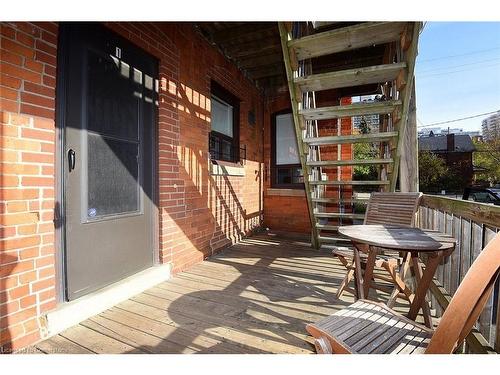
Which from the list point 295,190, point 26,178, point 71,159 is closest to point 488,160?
point 295,190

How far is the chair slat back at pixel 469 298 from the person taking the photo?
28.7 inches

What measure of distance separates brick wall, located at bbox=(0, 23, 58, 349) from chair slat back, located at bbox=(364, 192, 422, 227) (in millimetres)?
2895

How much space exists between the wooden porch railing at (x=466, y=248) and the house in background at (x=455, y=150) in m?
29.2

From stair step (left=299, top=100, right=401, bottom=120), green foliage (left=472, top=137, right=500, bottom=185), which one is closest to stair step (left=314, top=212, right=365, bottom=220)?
stair step (left=299, top=100, right=401, bottom=120)

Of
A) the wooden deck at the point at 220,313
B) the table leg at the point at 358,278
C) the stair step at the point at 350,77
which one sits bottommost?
the wooden deck at the point at 220,313

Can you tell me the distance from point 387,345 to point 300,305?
1.26 m

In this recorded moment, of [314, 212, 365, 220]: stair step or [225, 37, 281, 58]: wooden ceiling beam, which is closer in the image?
[314, 212, 365, 220]: stair step

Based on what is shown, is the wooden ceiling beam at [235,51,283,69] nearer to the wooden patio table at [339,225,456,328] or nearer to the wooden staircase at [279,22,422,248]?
the wooden staircase at [279,22,422,248]

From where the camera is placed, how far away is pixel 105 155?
2.24 metres

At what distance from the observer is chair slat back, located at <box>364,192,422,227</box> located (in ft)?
8.39

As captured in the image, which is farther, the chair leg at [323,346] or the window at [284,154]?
the window at [284,154]

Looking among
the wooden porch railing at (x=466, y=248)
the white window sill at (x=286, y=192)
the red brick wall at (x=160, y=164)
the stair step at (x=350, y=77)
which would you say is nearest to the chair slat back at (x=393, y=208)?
the wooden porch railing at (x=466, y=248)

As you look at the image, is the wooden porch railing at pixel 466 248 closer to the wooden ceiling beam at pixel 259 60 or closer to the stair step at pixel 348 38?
the stair step at pixel 348 38

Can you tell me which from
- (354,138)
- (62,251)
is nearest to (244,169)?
(354,138)
